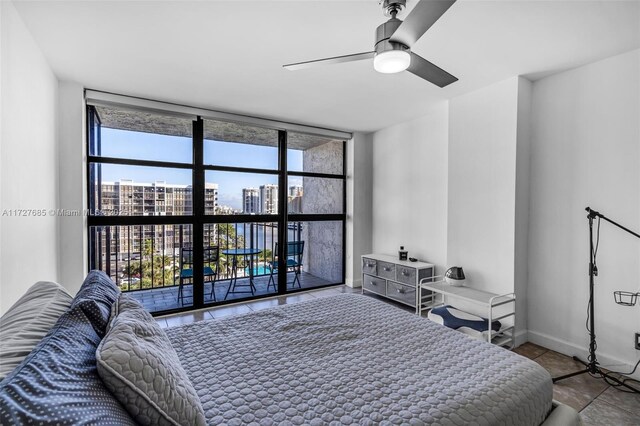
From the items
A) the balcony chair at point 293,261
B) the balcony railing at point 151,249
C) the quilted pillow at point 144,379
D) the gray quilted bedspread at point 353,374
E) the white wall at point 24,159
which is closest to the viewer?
the quilted pillow at point 144,379

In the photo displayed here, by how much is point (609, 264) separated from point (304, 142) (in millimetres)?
3820

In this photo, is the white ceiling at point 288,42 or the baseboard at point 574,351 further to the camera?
the baseboard at point 574,351

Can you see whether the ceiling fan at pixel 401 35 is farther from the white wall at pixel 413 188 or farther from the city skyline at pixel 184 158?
the city skyline at pixel 184 158

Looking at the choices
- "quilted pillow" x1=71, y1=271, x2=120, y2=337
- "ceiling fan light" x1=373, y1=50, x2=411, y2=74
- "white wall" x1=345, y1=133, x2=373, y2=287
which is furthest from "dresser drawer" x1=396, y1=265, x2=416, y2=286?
"quilted pillow" x1=71, y1=271, x2=120, y2=337

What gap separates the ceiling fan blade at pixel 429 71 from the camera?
6.13 ft

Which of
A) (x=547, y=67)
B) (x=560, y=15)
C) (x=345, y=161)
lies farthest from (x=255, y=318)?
(x=345, y=161)

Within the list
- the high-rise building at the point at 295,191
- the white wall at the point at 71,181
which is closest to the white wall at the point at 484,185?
the high-rise building at the point at 295,191

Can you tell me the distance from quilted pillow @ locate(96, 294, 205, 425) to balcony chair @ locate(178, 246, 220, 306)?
2966 mm

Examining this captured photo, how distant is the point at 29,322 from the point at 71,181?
2.50 m

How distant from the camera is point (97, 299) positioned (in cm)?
131

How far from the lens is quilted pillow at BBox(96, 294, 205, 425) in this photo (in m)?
0.84

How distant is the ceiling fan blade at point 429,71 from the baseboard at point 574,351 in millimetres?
2573

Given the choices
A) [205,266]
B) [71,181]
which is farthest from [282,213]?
[71,181]

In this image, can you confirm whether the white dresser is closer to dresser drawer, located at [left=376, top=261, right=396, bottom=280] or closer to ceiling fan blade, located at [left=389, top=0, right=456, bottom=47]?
dresser drawer, located at [left=376, top=261, right=396, bottom=280]
